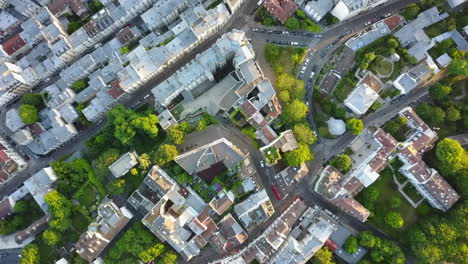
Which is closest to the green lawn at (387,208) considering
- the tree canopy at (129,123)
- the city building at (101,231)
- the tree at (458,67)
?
the tree at (458,67)

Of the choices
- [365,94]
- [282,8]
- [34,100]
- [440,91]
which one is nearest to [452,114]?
[440,91]

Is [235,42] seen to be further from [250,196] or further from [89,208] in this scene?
[89,208]

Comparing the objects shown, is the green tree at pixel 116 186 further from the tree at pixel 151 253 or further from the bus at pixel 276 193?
the bus at pixel 276 193

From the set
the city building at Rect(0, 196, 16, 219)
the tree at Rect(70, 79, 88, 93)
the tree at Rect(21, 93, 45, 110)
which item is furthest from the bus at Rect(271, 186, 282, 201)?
the city building at Rect(0, 196, 16, 219)

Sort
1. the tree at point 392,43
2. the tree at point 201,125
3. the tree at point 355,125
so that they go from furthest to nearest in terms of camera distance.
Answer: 1. the tree at point 201,125
2. the tree at point 392,43
3. the tree at point 355,125

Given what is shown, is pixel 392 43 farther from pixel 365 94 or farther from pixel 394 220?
pixel 394 220
